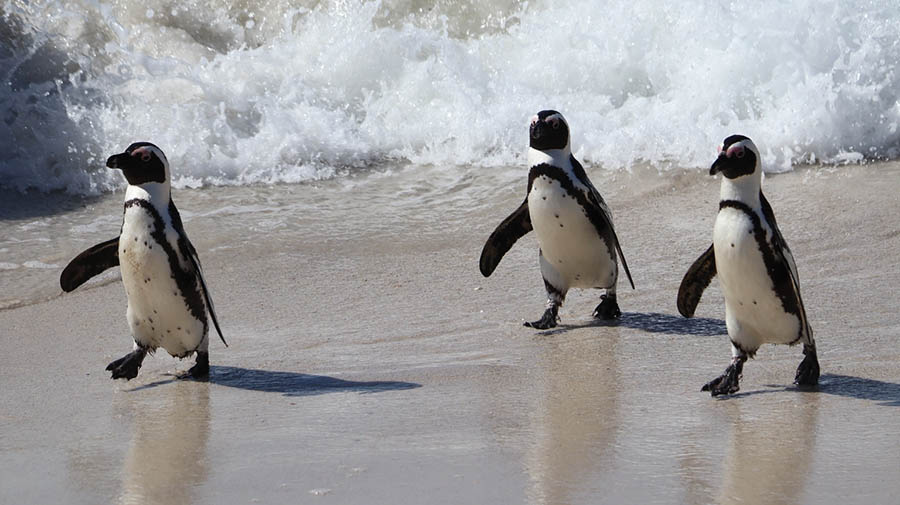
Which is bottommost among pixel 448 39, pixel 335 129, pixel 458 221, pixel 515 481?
pixel 515 481

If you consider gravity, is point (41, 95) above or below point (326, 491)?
above

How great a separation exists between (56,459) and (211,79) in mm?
6048

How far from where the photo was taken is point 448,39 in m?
9.06

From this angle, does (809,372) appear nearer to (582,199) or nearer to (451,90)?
(582,199)

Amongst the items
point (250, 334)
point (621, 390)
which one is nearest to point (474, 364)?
point (621, 390)

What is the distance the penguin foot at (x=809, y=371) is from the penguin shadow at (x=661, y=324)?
0.67 meters

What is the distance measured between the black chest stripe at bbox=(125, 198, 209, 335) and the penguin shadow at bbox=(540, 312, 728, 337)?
1214 millimetres

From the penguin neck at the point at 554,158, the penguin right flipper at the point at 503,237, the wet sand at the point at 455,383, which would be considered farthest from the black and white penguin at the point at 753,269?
the penguin right flipper at the point at 503,237

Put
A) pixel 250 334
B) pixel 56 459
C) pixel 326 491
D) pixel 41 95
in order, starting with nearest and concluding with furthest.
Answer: pixel 326 491
pixel 56 459
pixel 250 334
pixel 41 95

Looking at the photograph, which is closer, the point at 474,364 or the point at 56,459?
the point at 56,459

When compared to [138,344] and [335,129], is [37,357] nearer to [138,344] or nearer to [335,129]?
[138,344]

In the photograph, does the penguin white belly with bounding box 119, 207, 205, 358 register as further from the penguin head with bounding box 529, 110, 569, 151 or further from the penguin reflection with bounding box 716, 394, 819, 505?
the penguin reflection with bounding box 716, 394, 819, 505

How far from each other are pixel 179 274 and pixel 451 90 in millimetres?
4818

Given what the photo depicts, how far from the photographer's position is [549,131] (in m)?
4.34
